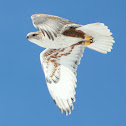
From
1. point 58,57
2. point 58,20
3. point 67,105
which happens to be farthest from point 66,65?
point 58,20

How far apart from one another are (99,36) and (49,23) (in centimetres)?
153

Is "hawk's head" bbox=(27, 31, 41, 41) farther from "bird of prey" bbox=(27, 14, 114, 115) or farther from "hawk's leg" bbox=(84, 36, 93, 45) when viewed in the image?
"hawk's leg" bbox=(84, 36, 93, 45)

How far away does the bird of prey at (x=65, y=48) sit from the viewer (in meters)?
8.33

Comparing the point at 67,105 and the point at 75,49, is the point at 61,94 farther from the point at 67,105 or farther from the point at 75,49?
the point at 75,49

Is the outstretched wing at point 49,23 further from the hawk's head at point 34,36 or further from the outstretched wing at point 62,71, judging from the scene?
the outstretched wing at point 62,71

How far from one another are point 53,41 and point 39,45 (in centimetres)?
51

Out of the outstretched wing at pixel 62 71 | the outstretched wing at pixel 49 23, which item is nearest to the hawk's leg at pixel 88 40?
the outstretched wing at pixel 62 71

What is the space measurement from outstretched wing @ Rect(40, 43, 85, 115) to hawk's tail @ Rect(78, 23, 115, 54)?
0.35 m

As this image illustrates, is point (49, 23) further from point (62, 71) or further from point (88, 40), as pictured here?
point (62, 71)

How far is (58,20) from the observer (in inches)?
319

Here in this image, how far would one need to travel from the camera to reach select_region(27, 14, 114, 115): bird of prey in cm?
833

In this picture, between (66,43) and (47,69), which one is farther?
(47,69)

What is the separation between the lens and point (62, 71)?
31.2ft

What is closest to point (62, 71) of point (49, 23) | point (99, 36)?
point (99, 36)
